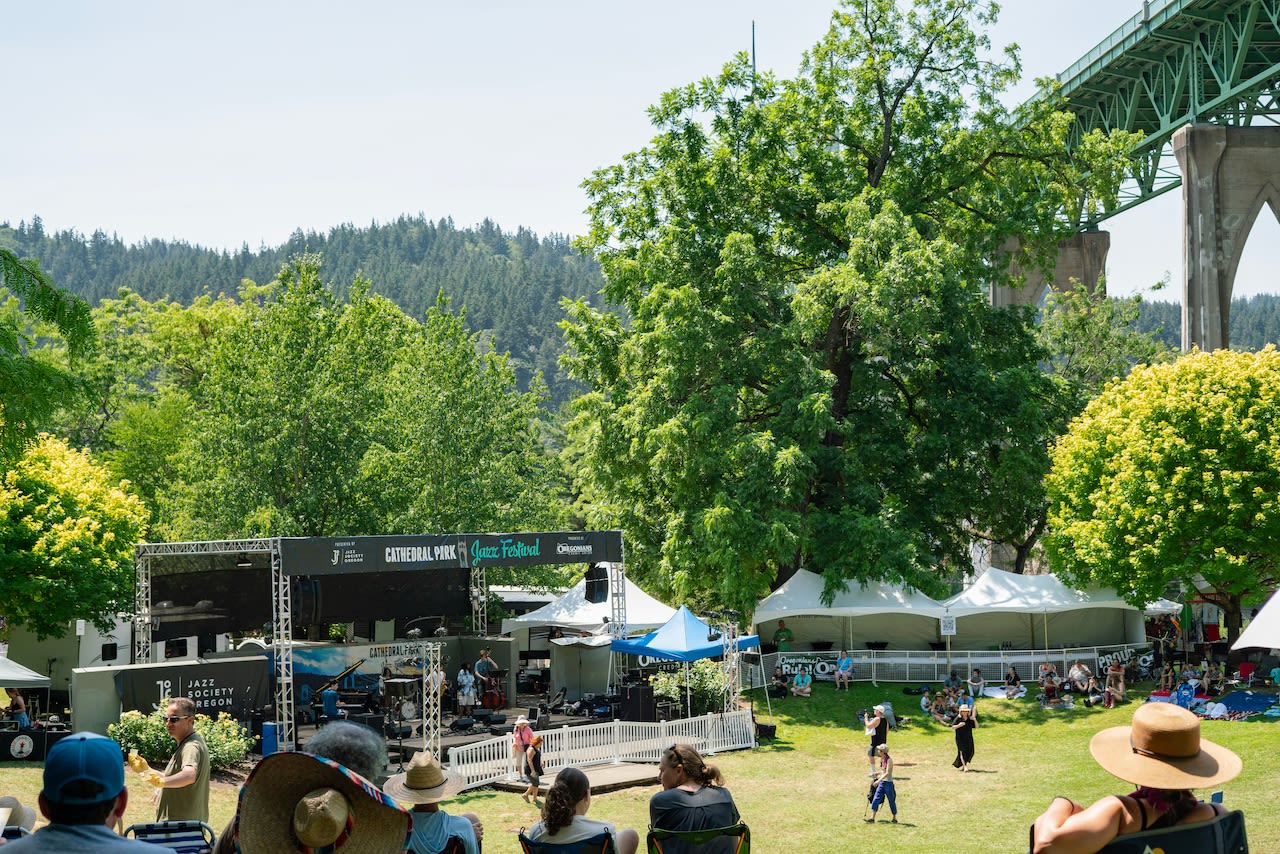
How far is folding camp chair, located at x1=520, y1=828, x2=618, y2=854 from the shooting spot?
5.93m

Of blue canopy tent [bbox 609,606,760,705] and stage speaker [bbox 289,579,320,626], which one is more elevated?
stage speaker [bbox 289,579,320,626]

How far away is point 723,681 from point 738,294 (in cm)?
1129

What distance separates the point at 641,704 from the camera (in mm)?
25156

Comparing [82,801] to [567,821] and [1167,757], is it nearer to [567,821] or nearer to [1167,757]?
[567,821]

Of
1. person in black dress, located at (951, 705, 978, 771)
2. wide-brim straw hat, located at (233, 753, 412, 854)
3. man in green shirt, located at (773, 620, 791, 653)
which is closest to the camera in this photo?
wide-brim straw hat, located at (233, 753, 412, 854)

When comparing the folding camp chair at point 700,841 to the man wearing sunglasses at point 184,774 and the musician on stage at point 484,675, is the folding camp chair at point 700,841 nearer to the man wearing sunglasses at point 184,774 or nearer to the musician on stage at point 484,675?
the man wearing sunglasses at point 184,774

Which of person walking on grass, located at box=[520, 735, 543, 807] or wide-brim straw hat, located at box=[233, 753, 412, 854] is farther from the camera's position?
person walking on grass, located at box=[520, 735, 543, 807]

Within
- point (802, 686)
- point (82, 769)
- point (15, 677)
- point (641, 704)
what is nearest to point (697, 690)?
point (641, 704)

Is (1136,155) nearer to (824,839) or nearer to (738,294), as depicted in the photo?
(738,294)

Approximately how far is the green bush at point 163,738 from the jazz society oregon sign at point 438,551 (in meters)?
2.79

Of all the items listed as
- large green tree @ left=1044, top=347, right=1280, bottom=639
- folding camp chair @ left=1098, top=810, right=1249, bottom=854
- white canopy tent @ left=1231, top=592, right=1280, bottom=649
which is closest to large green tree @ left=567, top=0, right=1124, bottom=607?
large green tree @ left=1044, top=347, right=1280, bottom=639

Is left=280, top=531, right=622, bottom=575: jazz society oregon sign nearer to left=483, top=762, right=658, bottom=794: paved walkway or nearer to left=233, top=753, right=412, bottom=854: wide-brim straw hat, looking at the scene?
left=483, top=762, right=658, bottom=794: paved walkway

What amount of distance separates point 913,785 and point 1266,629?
39.9 feet

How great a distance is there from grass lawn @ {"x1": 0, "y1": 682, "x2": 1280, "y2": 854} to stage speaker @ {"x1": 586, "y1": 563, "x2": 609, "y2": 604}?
16.1ft
